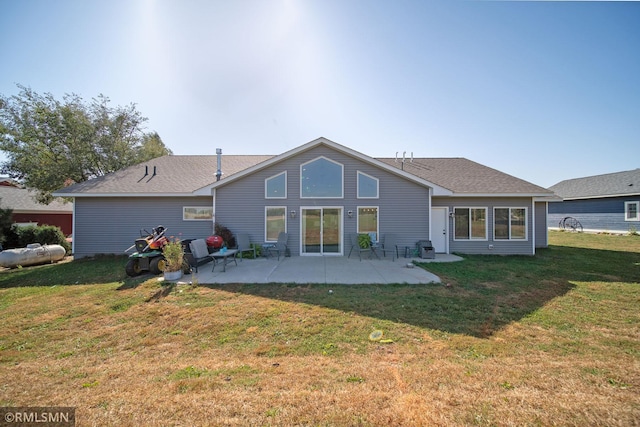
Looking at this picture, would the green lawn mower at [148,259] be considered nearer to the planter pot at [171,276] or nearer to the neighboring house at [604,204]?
the planter pot at [171,276]

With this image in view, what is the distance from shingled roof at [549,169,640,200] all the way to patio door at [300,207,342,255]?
23289 millimetres

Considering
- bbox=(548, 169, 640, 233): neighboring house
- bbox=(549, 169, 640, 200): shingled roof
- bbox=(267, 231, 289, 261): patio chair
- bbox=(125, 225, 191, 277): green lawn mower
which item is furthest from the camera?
bbox=(549, 169, 640, 200): shingled roof

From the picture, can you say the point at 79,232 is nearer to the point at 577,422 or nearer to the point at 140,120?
the point at 140,120

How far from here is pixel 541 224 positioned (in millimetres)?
12234

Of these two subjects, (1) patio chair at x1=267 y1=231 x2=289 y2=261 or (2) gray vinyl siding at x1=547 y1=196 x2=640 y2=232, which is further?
(2) gray vinyl siding at x1=547 y1=196 x2=640 y2=232

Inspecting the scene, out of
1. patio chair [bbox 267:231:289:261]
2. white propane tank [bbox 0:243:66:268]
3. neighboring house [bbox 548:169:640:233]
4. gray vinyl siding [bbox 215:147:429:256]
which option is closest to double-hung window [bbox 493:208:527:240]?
gray vinyl siding [bbox 215:147:429:256]

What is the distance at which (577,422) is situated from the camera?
6.74 feet

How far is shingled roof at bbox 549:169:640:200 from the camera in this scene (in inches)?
737

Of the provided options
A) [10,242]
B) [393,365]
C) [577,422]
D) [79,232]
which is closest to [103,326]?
[393,365]

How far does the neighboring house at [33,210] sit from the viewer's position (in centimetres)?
1650

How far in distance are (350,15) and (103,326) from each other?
11.3 meters

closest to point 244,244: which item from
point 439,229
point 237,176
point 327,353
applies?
point 237,176

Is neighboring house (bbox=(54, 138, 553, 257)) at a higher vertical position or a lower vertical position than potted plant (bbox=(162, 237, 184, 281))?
higher

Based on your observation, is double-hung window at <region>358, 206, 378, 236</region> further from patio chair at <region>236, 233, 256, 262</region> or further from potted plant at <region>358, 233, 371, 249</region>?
patio chair at <region>236, 233, 256, 262</region>
